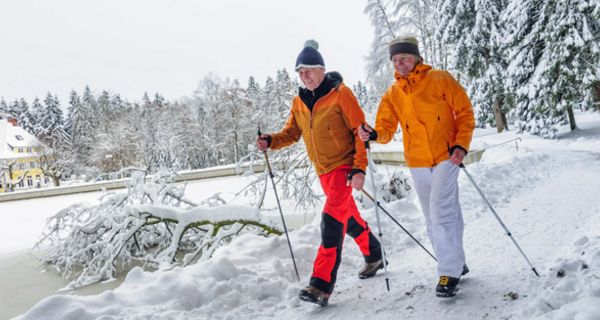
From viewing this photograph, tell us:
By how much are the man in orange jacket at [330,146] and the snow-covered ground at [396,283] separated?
1.21 feet

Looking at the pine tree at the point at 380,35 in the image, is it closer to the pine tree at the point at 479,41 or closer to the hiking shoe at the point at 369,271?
the pine tree at the point at 479,41

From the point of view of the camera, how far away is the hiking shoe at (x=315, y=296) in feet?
10.0

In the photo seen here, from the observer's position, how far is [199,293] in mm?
3328

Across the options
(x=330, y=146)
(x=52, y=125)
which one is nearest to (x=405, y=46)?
(x=330, y=146)

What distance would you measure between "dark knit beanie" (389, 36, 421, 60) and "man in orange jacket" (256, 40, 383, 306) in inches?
19.3

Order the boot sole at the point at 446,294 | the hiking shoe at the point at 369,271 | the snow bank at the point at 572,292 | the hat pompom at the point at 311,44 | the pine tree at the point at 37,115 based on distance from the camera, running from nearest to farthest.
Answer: the snow bank at the point at 572,292
the boot sole at the point at 446,294
the hat pompom at the point at 311,44
the hiking shoe at the point at 369,271
the pine tree at the point at 37,115

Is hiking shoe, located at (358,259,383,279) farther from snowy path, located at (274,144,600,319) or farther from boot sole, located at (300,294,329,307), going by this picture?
boot sole, located at (300,294,329,307)

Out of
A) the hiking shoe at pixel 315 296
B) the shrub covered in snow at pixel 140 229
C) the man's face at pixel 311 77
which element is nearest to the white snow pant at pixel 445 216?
the hiking shoe at pixel 315 296

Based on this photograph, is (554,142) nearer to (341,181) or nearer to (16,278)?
(341,181)

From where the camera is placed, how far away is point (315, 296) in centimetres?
307

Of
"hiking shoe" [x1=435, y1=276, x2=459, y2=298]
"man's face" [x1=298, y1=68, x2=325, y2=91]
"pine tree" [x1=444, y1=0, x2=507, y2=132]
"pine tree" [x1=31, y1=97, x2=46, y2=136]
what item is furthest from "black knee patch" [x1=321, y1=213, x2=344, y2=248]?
"pine tree" [x1=31, y1=97, x2=46, y2=136]

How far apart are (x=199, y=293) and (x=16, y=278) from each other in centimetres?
A: 983

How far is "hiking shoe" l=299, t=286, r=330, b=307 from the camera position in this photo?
3.06 metres

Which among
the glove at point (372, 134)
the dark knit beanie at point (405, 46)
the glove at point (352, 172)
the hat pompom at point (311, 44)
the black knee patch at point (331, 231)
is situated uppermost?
the hat pompom at point (311, 44)
